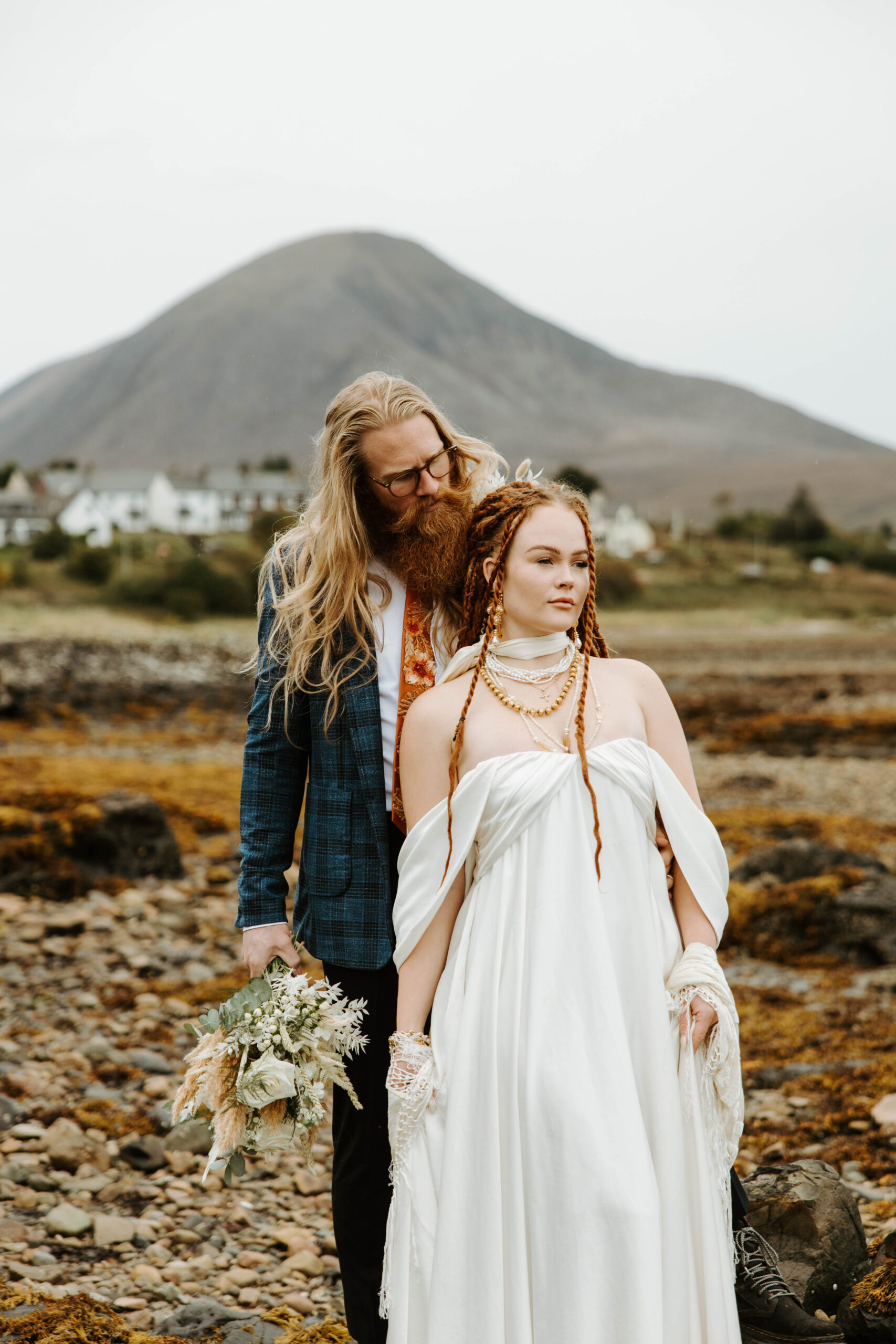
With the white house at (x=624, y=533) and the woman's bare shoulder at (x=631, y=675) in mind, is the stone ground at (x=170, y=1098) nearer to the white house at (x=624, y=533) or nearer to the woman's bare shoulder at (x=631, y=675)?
the woman's bare shoulder at (x=631, y=675)

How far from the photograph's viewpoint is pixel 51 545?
52.2 m

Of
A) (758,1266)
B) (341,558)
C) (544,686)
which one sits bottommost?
(758,1266)

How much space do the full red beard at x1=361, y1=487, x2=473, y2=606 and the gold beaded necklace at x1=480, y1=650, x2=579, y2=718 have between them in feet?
1.15

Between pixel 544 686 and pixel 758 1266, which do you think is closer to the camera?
pixel 544 686

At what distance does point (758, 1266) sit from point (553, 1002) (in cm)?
112

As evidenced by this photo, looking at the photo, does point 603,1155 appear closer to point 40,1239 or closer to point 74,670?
point 40,1239

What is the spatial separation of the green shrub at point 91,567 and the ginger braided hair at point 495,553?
4667 centimetres

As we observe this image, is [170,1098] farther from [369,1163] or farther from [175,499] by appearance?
[175,499]

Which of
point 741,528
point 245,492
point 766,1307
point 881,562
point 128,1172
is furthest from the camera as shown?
point 245,492

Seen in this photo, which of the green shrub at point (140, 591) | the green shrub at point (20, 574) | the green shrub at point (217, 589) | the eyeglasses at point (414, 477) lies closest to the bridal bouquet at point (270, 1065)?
the eyeglasses at point (414, 477)

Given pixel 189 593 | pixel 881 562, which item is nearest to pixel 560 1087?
pixel 189 593

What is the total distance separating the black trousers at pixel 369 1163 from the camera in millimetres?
2984

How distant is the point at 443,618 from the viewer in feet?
9.96

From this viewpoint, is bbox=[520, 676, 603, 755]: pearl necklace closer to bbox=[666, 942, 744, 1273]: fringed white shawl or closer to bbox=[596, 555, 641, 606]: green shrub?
bbox=[666, 942, 744, 1273]: fringed white shawl
